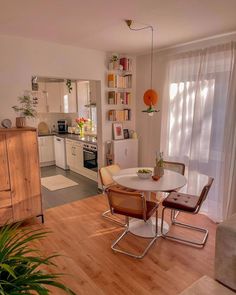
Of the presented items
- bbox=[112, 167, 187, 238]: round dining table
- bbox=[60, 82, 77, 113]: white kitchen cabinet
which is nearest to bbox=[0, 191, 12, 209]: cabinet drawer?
bbox=[112, 167, 187, 238]: round dining table

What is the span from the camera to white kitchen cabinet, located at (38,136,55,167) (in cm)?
632

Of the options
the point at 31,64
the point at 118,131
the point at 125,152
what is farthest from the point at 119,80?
the point at 31,64

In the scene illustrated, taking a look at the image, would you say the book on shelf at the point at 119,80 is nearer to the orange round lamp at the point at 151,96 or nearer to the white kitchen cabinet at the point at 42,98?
the orange round lamp at the point at 151,96

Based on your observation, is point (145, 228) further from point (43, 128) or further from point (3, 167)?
point (43, 128)

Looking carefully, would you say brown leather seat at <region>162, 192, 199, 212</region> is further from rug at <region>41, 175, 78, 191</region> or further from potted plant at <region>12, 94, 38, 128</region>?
rug at <region>41, 175, 78, 191</region>

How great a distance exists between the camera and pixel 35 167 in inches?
130

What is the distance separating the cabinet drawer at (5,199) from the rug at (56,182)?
5.43 ft

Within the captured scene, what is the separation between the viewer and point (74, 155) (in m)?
5.71

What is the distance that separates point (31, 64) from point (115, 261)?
2.94 metres

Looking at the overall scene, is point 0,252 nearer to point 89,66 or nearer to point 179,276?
point 179,276

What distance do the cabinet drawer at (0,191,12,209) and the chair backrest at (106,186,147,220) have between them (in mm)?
1434

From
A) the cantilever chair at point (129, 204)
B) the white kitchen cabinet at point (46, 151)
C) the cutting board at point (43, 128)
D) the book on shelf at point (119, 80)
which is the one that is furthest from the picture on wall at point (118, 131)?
the cutting board at point (43, 128)

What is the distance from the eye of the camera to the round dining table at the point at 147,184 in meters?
2.76

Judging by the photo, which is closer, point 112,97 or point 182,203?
point 182,203
